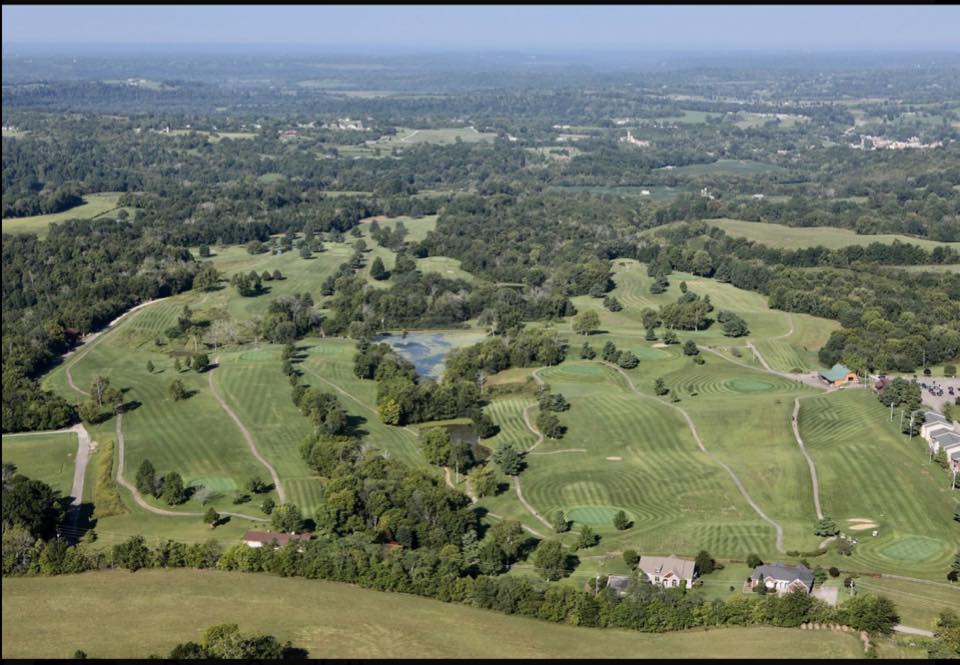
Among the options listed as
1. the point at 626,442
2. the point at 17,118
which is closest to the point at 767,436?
the point at 626,442

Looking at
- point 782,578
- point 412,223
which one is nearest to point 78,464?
point 782,578

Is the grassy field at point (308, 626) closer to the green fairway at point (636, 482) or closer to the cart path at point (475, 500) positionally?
the cart path at point (475, 500)

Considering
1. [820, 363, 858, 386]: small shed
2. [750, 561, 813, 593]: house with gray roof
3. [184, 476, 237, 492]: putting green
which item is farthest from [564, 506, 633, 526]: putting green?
[820, 363, 858, 386]: small shed

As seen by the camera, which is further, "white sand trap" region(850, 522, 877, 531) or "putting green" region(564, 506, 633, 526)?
"putting green" region(564, 506, 633, 526)

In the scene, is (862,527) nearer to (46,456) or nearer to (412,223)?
(46,456)

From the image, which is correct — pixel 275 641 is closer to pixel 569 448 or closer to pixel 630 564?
pixel 630 564

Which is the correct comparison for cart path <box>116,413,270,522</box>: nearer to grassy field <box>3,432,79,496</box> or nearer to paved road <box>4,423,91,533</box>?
paved road <box>4,423,91,533</box>
